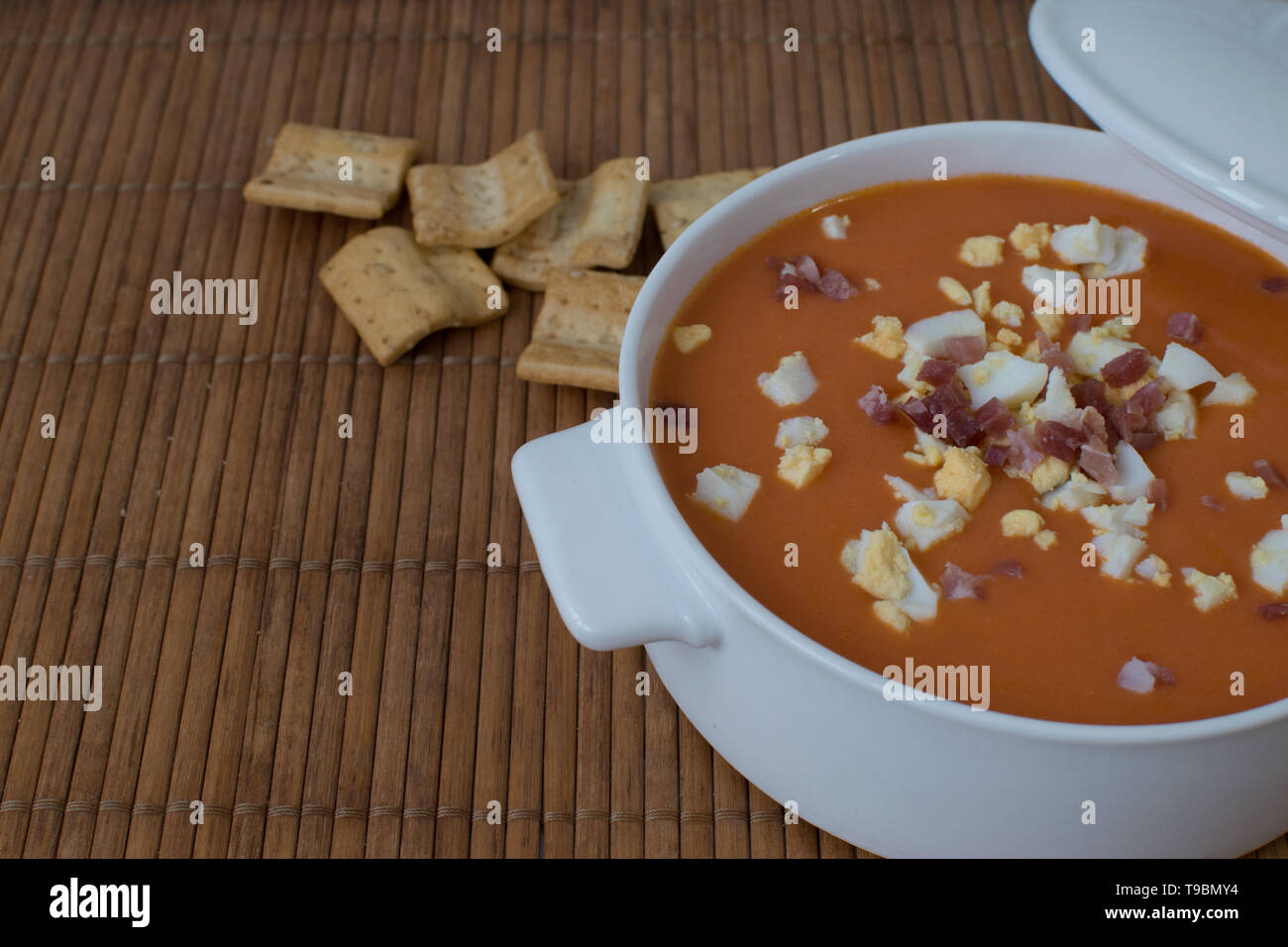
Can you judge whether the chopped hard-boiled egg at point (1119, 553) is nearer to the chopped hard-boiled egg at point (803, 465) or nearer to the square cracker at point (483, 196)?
the chopped hard-boiled egg at point (803, 465)

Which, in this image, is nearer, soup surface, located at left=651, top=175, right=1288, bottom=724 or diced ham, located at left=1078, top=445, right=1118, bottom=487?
soup surface, located at left=651, top=175, right=1288, bottom=724

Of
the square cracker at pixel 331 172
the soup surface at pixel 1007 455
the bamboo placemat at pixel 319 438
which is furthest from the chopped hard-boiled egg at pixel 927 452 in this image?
the square cracker at pixel 331 172

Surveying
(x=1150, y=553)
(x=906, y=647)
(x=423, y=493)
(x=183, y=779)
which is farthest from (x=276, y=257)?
(x=1150, y=553)

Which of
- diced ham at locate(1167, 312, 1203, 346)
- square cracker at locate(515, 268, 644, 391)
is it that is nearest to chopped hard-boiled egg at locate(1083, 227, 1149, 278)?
diced ham at locate(1167, 312, 1203, 346)

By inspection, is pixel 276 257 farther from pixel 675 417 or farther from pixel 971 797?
pixel 971 797

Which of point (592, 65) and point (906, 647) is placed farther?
point (592, 65)

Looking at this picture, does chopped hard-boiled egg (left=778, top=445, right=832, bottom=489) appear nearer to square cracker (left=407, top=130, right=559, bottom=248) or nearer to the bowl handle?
the bowl handle

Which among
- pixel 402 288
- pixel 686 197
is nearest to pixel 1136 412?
pixel 686 197

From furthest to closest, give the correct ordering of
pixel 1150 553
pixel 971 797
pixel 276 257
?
pixel 276 257 < pixel 1150 553 < pixel 971 797
